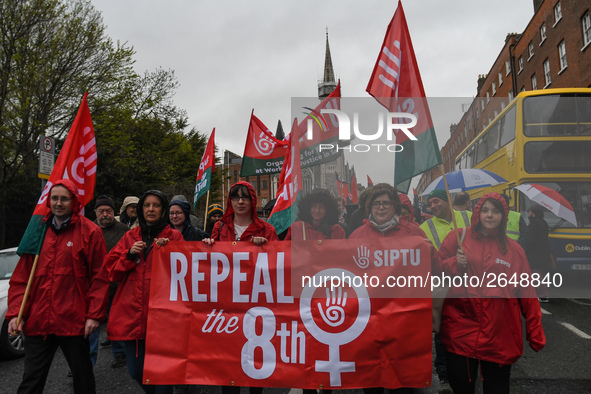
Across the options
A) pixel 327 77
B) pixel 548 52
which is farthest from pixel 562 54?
pixel 327 77

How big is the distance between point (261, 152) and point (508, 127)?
4080 millimetres

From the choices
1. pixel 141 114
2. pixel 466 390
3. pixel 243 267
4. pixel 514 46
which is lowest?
pixel 466 390

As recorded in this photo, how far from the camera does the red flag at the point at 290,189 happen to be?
3.54 meters

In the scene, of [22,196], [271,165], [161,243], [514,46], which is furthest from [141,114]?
[514,46]

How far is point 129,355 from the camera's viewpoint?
9.93 ft

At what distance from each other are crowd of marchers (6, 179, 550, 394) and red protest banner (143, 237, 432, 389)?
0.11 meters

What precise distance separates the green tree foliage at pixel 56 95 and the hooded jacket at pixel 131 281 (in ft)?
43.3

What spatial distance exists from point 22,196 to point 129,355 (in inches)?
663

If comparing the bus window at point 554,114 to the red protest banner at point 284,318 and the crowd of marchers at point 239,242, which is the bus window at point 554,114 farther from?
the red protest banner at point 284,318

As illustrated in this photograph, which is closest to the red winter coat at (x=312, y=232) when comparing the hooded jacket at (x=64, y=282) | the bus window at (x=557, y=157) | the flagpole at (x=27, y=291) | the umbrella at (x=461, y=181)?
the umbrella at (x=461, y=181)

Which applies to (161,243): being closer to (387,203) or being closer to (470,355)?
(387,203)

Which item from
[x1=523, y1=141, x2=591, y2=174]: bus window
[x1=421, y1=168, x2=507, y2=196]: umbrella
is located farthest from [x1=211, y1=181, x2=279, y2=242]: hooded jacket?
[x1=523, y1=141, x2=591, y2=174]: bus window

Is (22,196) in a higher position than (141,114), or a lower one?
lower

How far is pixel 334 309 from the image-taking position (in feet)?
9.71
